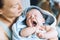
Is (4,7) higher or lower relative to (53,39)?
higher

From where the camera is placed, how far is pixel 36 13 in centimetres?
80

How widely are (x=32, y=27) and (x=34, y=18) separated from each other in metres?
0.05

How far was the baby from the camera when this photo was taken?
29.9 inches

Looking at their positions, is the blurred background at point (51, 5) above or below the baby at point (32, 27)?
above

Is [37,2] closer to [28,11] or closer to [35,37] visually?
[28,11]

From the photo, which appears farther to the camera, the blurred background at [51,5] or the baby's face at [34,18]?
the blurred background at [51,5]

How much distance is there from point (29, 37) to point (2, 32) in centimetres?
14

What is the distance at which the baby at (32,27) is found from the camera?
2.49 ft

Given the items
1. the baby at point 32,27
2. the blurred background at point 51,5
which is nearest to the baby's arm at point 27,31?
the baby at point 32,27

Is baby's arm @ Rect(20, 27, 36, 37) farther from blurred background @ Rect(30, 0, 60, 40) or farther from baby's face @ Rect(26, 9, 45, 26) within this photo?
blurred background @ Rect(30, 0, 60, 40)

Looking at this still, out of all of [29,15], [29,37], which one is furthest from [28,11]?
[29,37]

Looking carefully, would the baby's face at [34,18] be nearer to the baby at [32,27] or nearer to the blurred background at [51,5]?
the baby at [32,27]

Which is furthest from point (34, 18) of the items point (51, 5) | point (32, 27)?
point (51, 5)

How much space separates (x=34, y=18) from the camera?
0.78 metres
